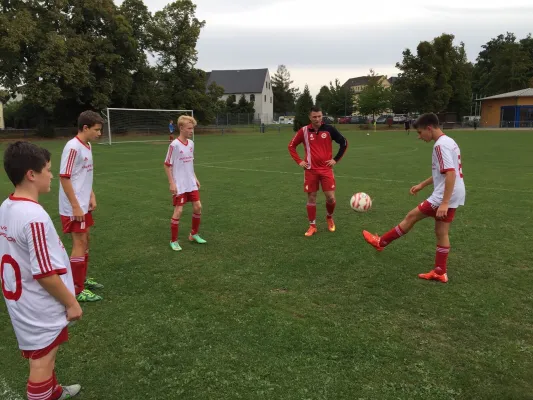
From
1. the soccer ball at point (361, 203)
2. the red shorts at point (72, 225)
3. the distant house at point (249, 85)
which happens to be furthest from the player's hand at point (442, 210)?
the distant house at point (249, 85)

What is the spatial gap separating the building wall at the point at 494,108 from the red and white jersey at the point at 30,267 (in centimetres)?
6215

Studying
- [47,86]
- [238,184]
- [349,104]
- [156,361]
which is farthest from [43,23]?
[349,104]

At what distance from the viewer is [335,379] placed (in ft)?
10.5

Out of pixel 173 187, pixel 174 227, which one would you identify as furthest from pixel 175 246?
pixel 173 187

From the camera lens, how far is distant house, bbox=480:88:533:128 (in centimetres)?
5303

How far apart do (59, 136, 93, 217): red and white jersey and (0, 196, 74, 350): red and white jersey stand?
87.1 inches

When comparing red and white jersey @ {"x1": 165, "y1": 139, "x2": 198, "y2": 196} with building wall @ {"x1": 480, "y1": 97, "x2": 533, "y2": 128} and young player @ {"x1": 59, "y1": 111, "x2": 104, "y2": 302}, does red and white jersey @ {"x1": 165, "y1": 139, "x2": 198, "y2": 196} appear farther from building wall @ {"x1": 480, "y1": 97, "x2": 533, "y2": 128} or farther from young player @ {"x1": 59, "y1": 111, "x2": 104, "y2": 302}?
building wall @ {"x1": 480, "y1": 97, "x2": 533, "y2": 128}

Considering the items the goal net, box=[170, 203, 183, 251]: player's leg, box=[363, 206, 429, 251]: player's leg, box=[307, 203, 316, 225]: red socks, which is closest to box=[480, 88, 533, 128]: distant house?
the goal net

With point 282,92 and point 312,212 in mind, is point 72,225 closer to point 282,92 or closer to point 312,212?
point 312,212

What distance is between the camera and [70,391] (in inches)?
121

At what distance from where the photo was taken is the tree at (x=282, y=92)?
105250 millimetres

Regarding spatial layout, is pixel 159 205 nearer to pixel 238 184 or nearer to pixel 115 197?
pixel 115 197

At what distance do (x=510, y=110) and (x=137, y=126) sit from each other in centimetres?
4693

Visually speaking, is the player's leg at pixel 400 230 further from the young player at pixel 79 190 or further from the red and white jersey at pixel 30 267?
the red and white jersey at pixel 30 267
